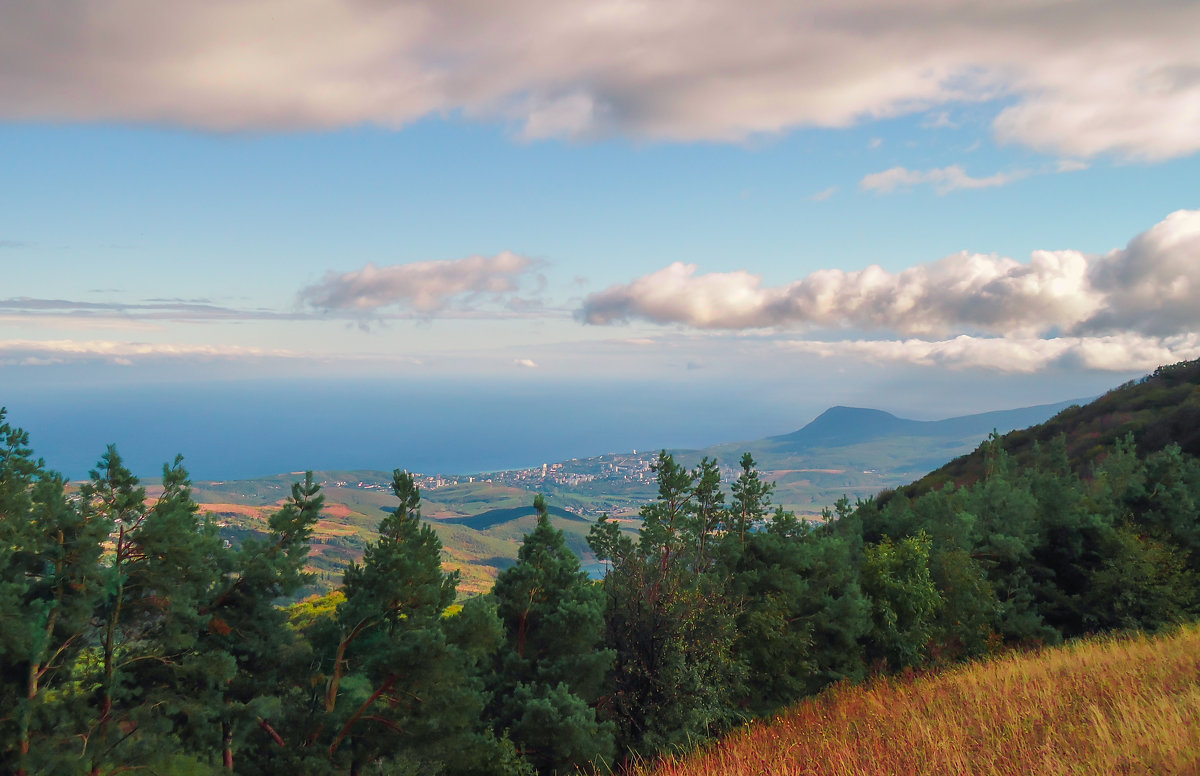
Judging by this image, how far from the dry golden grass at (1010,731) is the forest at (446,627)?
8.74ft

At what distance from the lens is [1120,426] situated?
85.8 metres

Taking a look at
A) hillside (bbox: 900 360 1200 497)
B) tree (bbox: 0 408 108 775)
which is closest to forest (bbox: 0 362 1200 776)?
tree (bbox: 0 408 108 775)

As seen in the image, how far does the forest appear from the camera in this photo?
14.2m

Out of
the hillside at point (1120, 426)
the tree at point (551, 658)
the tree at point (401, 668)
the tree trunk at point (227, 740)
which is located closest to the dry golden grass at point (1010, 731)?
the tree at point (551, 658)

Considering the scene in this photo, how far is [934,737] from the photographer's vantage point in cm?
734

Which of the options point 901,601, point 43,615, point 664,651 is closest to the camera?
point 43,615

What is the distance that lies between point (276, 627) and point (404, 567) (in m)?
3.34

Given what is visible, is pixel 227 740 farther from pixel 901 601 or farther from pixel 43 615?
pixel 901 601

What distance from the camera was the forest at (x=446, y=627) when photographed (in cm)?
1425

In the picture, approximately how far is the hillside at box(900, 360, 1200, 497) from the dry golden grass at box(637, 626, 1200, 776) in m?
61.2

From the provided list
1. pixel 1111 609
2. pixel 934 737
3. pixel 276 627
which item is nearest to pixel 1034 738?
pixel 934 737

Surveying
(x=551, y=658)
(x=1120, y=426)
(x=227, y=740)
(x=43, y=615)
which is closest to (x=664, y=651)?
(x=551, y=658)

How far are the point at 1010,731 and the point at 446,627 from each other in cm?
1362

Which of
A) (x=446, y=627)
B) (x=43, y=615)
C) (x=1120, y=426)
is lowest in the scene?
(x=446, y=627)
